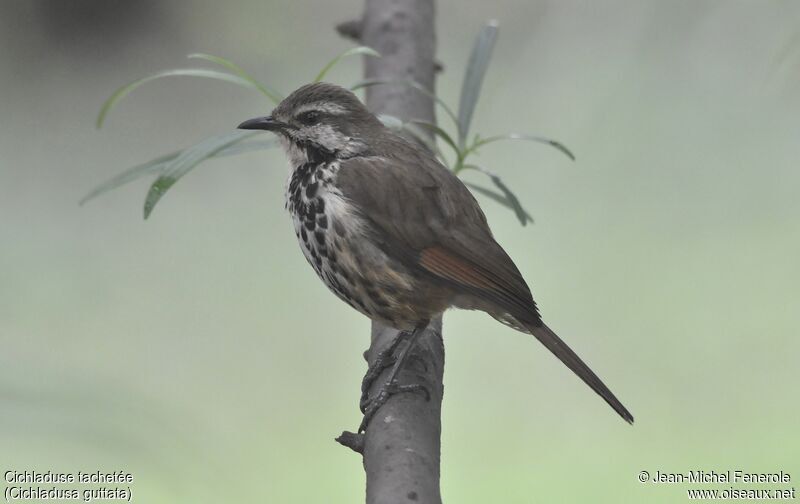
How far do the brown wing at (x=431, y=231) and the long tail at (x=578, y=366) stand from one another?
6 centimetres

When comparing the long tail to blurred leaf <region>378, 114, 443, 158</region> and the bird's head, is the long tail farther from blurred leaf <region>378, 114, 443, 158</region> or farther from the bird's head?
blurred leaf <region>378, 114, 443, 158</region>

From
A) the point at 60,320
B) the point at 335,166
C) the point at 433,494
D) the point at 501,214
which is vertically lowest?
the point at 433,494

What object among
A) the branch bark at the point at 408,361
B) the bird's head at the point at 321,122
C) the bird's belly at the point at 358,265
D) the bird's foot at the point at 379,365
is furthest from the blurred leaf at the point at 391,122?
the bird's foot at the point at 379,365

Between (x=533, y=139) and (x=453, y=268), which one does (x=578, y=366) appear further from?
(x=533, y=139)

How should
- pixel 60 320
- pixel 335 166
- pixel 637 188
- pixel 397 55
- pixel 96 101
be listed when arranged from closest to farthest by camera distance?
pixel 335 166 → pixel 397 55 → pixel 60 320 → pixel 637 188 → pixel 96 101

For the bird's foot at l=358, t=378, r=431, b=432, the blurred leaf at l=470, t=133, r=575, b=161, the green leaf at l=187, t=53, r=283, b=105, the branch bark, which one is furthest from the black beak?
the bird's foot at l=358, t=378, r=431, b=432

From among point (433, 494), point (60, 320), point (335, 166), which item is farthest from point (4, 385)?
point (60, 320)

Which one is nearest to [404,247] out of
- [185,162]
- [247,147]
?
[185,162]

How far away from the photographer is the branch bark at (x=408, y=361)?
238 centimetres

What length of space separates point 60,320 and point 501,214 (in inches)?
94.6

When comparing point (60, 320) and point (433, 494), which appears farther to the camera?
point (60, 320)

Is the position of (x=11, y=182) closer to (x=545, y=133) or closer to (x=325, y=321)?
(x=325, y=321)

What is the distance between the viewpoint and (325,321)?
19.1 feet

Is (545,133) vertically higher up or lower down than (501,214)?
higher up
